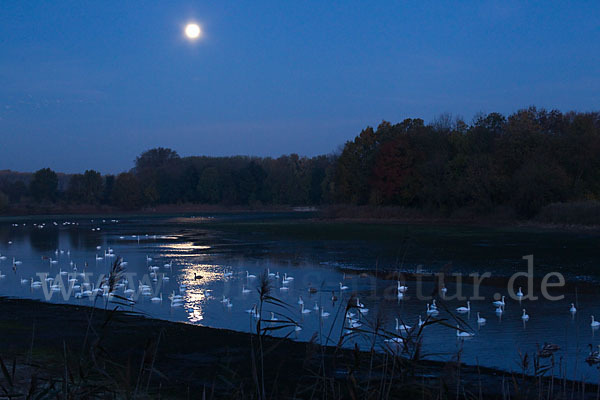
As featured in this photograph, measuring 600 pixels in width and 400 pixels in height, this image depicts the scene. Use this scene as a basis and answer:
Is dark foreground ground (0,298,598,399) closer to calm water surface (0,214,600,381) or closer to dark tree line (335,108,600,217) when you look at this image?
calm water surface (0,214,600,381)

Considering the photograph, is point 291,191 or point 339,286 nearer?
point 339,286

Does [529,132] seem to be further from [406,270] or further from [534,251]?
[406,270]

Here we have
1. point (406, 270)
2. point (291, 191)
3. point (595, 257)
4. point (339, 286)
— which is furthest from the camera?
point (291, 191)

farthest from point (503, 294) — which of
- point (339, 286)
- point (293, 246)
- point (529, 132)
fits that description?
point (529, 132)

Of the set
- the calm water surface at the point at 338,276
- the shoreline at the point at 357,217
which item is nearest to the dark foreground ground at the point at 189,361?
the calm water surface at the point at 338,276

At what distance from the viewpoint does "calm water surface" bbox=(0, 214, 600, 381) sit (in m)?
11.1

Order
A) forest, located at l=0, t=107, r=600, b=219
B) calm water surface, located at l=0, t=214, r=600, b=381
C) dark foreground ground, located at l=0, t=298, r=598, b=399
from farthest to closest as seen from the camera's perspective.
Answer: forest, located at l=0, t=107, r=600, b=219, calm water surface, located at l=0, t=214, r=600, b=381, dark foreground ground, located at l=0, t=298, r=598, b=399

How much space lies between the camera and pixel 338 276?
2059 centimetres

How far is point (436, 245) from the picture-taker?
3127cm

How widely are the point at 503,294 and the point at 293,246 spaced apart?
16962mm

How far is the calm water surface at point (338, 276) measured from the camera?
11109 millimetres

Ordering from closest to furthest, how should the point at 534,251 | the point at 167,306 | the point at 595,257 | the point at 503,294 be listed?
the point at 167,306
the point at 503,294
the point at 595,257
the point at 534,251

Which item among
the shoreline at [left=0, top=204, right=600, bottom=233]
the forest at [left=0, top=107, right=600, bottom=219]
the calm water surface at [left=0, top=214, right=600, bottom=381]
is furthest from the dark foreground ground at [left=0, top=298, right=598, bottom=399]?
the forest at [left=0, top=107, right=600, bottom=219]

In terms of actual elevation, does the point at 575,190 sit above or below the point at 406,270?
above
